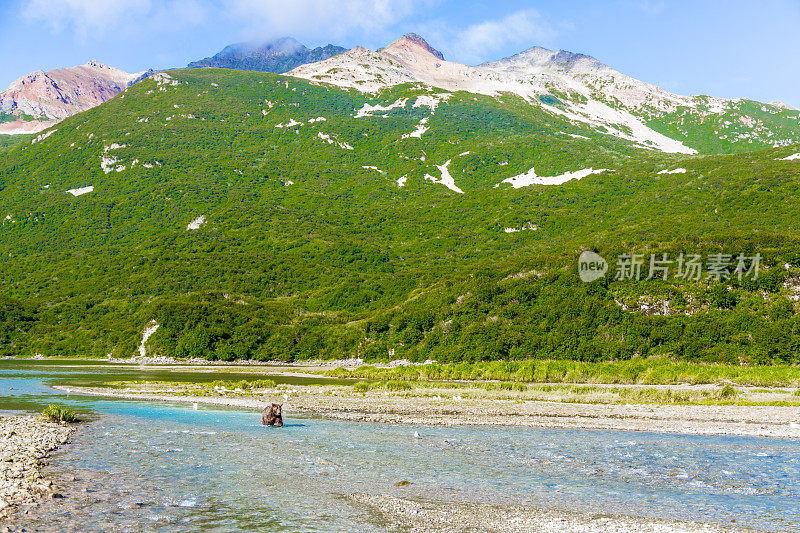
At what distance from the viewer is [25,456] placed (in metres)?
19.9

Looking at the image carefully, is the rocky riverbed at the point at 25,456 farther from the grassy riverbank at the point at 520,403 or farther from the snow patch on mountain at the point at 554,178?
the snow patch on mountain at the point at 554,178

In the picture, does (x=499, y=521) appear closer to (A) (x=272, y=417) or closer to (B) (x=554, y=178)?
(A) (x=272, y=417)

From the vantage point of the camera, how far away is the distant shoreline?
98.0ft

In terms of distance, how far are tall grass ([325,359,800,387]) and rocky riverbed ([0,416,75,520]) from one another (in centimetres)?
3607

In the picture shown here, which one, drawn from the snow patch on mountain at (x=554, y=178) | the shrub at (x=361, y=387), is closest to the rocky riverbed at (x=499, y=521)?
the shrub at (x=361, y=387)

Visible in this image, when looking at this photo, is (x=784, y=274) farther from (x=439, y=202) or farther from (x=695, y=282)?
(x=439, y=202)

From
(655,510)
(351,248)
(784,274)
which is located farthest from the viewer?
(351,248)

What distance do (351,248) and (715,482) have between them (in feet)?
472

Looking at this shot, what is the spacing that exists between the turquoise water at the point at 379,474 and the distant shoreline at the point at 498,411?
8.27 feet

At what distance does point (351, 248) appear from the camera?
523ft

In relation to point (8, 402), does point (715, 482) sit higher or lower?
higher

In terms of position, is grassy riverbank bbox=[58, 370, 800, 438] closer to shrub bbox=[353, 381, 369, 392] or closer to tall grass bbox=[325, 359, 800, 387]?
shrub bbox=[353, 381, 369, 392]

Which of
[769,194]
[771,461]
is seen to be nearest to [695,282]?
[771,461]

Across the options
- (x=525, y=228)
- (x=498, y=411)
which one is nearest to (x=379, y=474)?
(x=498, y=411)
